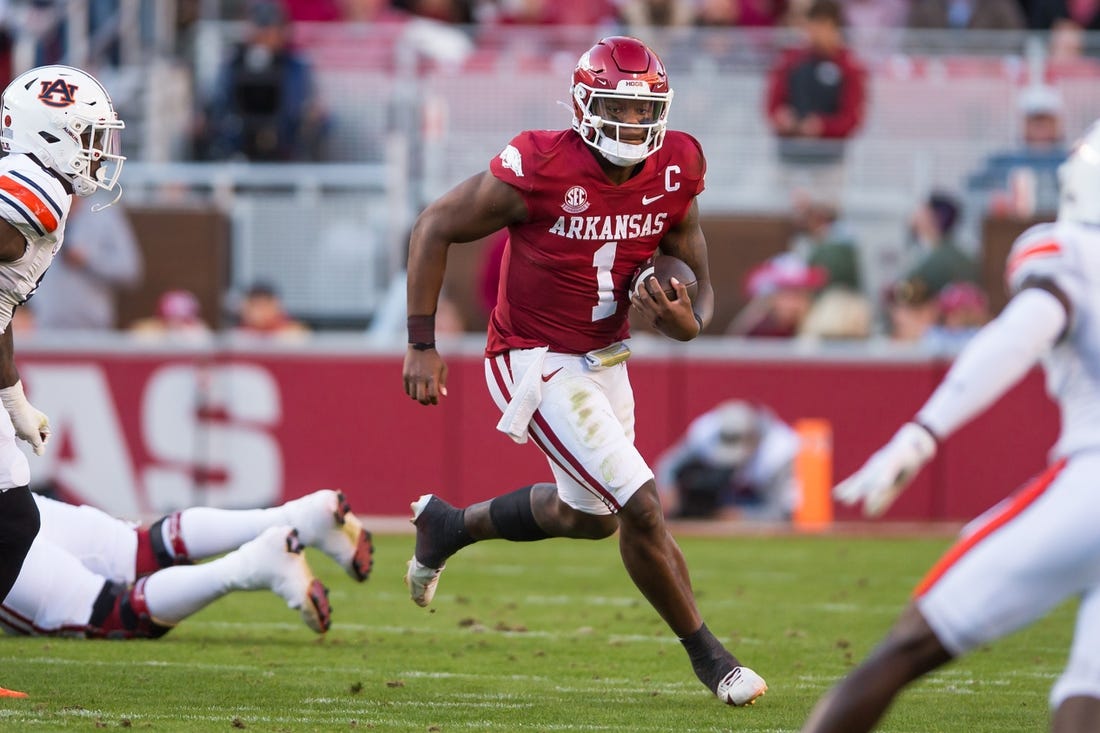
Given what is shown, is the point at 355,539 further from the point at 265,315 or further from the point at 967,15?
the point at 967,15

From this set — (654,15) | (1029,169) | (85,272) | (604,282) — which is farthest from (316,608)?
(654,15)

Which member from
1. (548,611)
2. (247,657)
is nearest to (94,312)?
(548,611)

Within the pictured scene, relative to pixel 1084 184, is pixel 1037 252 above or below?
below

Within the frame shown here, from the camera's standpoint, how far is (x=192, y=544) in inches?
252

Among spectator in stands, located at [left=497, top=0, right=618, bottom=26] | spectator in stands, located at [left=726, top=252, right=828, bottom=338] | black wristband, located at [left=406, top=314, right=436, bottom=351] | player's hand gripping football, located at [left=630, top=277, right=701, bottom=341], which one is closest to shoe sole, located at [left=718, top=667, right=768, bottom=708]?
player's hand gripping football, located at [left=630, top=277, right=701, bottom=341]

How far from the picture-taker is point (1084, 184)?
3.68 metres

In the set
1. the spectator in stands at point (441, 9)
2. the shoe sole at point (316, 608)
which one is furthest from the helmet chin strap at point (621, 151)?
the spectator in stands at point (441, 9)

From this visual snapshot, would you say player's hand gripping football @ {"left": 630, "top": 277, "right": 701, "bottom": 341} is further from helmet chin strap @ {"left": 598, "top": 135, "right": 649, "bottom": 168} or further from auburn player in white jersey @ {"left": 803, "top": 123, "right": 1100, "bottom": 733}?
auburn player in white jersey @ {"left": 803, "top": 123, "right": 1100, "bottom": 733}

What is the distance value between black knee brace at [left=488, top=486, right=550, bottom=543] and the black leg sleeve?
1.56 meters

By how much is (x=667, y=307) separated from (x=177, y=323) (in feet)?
22.7

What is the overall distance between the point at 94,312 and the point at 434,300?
23.2ft

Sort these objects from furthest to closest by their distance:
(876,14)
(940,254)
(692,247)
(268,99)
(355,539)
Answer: (876,14) < (268,99) < (940,254) < (355,539) < (692,247)

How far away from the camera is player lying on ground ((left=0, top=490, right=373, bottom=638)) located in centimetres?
586

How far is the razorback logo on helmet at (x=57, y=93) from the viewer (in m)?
5.09
